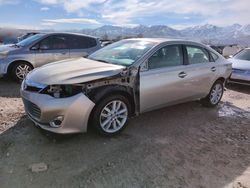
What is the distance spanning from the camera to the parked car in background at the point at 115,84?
3.67 metres

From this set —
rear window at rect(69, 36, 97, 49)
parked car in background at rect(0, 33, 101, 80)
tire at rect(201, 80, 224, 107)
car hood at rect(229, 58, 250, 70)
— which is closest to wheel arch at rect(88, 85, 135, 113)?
tire at rect(201, 80, 224, 107)

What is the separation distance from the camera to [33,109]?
3816 millimetres

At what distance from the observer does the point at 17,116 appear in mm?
4867

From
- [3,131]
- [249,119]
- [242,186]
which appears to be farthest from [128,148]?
[249,119]

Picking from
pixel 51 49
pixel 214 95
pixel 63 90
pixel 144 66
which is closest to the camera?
pixel 63 90

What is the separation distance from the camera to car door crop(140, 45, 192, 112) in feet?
14.6

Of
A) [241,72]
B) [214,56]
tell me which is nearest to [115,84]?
[214,56]

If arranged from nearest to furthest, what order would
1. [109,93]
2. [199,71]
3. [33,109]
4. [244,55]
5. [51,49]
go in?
[33,109], [109,93], [199,71], [51,49], [244,55]

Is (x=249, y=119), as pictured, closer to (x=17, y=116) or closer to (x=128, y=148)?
(x=128, y=148)

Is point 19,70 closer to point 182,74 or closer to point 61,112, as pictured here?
point 61,112

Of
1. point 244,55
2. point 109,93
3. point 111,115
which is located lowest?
point 111,115

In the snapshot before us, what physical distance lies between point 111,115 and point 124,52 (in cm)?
137

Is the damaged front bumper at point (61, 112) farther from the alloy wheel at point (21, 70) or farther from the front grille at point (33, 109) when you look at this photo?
the alloy wheel at point (21, 70)

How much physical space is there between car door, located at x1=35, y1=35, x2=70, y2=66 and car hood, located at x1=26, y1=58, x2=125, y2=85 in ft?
11.6
